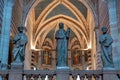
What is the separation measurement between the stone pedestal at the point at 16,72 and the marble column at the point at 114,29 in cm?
658

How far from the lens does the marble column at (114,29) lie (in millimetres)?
14688

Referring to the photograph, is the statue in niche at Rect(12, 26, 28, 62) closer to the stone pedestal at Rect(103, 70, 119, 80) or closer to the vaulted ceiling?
the stone pedestal at Rect(103, 70, 119, 80)

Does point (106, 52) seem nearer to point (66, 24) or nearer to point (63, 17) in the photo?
point (63, 17)

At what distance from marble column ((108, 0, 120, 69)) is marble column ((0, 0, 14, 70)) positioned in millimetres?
5712

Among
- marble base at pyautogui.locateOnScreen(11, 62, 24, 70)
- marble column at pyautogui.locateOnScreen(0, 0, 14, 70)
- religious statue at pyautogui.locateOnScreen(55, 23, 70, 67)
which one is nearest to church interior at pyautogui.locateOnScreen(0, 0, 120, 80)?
marble column at pyautogui.locateOnScreen(0, 0, 14, 70)

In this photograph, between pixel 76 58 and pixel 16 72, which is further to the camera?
pixel 76 58

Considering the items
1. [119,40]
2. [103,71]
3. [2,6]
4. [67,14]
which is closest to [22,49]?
[103,71]

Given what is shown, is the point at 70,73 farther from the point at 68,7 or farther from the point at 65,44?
the point at 68,7

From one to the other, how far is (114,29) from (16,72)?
7660mm

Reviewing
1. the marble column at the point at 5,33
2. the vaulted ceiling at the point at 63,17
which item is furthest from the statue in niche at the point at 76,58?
the marble column at the point at 5,33

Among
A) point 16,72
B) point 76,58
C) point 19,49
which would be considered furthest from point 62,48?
Result: point 76,58

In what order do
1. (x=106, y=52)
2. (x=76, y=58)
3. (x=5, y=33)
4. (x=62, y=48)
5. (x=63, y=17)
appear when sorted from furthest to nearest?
1. (x=76, y=58)
2. (x=63, y=17)
3. (x=5, y=33)
4. (x=62, y=48)
5. (x=106, y=52)

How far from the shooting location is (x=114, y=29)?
50.7 ft

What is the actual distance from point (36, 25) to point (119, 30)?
1597 centimetres
